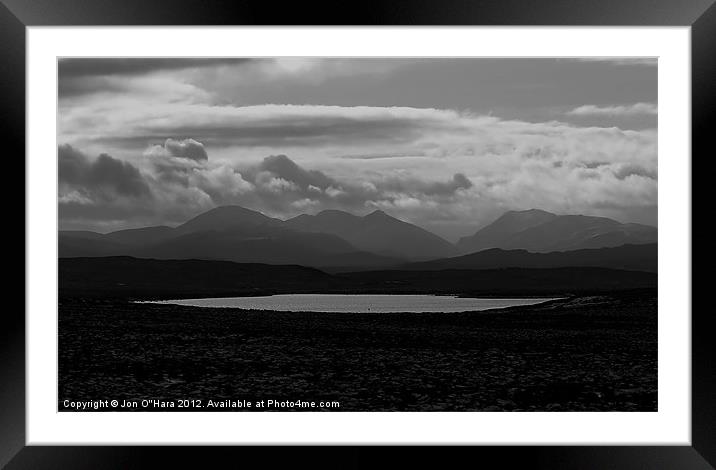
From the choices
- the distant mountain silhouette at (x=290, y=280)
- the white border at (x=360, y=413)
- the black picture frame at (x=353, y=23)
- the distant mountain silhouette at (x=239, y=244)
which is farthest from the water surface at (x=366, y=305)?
the black picture frame at (x=353, y=23)

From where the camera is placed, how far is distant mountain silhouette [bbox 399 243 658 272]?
145 feet

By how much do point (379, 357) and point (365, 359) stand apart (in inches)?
17.0

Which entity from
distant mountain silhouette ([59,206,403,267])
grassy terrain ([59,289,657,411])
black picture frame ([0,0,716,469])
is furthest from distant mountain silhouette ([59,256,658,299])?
black picture frame ([0,0,716,469])

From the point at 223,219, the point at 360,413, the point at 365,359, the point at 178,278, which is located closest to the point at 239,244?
the point at 223,219

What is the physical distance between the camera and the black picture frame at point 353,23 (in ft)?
13.6

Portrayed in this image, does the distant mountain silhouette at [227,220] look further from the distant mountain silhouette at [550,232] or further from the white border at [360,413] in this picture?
the white border at [360,413]

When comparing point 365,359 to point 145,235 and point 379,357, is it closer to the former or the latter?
point 379,357

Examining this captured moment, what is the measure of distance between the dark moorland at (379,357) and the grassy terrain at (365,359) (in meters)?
0.04

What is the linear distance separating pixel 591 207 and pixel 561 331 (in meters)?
16.3

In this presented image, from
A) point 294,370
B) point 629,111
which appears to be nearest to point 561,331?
point 294,370

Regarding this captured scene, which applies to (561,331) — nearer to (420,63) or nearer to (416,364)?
(416,364)

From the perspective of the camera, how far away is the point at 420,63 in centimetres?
3197

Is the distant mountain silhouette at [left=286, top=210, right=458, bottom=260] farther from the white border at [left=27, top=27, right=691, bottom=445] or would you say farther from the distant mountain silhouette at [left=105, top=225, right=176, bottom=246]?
the white border at [left=27, top=27, right=691, bottom=445]

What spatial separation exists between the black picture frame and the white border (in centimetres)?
7
